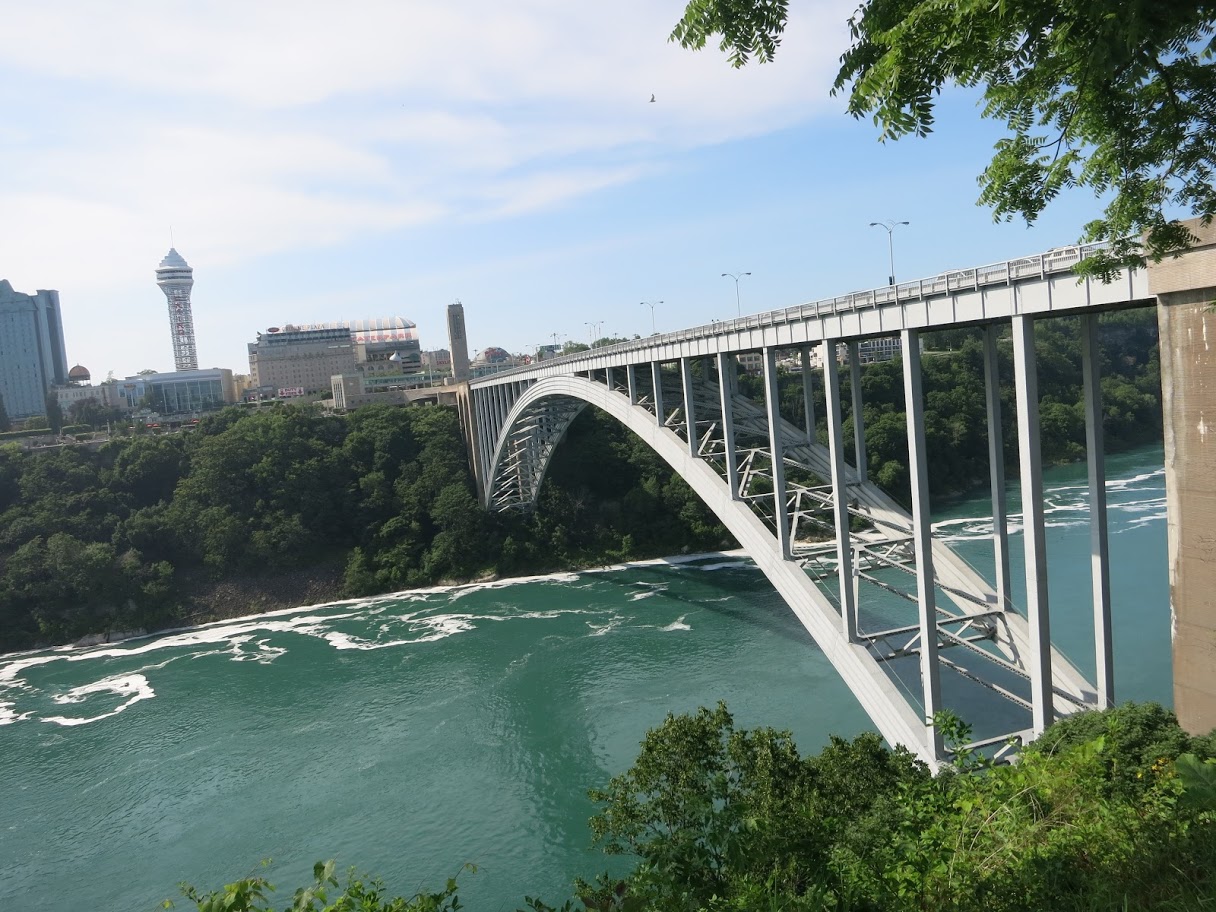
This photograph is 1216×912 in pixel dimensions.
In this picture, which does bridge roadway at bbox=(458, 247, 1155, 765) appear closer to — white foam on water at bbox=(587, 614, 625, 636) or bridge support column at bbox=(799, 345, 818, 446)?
bridge support column at bbox=(799, 345, 818, 446)

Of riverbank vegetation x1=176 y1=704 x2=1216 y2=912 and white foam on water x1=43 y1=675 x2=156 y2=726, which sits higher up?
riverbank vegetation x1=176 y1=704 x2=1216 y2=912

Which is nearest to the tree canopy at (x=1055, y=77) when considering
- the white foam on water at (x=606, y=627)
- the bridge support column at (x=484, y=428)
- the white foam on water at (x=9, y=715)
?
the white foam on water at (x=606, y=627)

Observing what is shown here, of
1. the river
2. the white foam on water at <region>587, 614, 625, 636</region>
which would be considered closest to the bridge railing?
the river

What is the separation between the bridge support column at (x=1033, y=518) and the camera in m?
8.54

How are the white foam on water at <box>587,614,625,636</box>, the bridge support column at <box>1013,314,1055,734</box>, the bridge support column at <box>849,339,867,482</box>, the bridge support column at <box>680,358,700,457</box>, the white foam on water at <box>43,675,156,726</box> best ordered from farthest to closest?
the white foam on water at <box>587,614,625,636</box> → the white foam on water at <box>43,675,156,726</box> → the bridge support column at <box>680,358,700,457</box> → the bridge support column at <box>849,339,867,482</box> → the bridge support column at <box>1013,314,1055,734</box>

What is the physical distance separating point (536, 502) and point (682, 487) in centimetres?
646

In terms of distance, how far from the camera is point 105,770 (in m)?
19.4

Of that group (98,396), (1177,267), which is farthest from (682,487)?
(98,396)

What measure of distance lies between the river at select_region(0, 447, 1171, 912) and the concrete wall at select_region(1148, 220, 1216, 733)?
30.4 ft

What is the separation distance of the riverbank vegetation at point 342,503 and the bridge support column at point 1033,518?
83.3 ft

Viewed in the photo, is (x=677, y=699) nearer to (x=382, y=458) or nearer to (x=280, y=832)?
(x=280, y=832)

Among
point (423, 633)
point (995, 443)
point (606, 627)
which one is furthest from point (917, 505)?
point (423, 633)

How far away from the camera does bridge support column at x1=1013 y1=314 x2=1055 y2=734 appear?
8.54 metres

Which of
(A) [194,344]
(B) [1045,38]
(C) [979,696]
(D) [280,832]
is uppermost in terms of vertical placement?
(A) [194,344]
